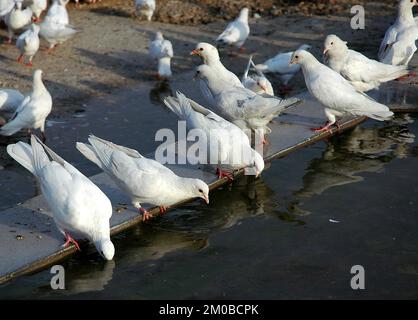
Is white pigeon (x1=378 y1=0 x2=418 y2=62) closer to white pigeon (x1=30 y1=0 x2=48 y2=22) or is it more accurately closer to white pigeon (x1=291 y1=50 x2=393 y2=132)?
white pigeon (x1=291 y1=50 x2=393 y2=132)

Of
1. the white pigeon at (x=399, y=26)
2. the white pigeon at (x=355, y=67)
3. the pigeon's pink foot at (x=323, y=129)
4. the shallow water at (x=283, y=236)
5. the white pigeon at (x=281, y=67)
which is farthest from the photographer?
the white pigeon at (x=399, y=26)

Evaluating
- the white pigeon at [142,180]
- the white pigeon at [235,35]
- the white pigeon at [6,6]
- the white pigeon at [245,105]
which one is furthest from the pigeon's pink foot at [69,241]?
the white pigeon at [6,6]

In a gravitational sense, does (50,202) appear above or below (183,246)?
above

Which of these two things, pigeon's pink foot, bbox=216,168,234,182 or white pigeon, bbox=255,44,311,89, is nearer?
pigeon's pink foot, bbox=216,168,234,182

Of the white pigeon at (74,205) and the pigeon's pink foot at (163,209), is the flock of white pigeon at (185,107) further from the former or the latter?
the pigeon's pink foot at (163,209)

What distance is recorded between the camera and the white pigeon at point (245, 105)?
27.6 feet

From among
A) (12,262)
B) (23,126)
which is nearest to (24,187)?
(23,126)

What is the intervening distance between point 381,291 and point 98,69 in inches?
283

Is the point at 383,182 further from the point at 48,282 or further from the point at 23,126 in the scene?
the point at 23,126

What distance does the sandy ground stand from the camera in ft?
37.3

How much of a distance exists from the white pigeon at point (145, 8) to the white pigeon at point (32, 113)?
5112 mm

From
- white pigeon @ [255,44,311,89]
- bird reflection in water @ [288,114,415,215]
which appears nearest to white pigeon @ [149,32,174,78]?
white pigeon @ [255,44,311,89]

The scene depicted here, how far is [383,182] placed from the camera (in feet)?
25.6

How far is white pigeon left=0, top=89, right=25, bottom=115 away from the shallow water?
0.89m
